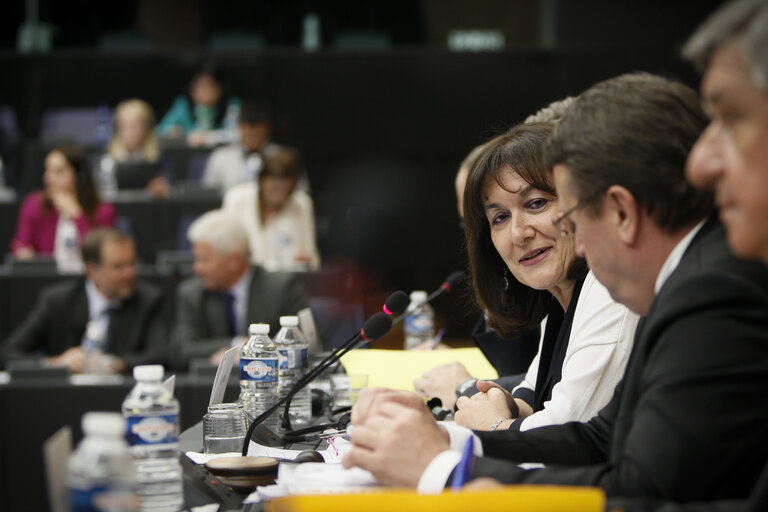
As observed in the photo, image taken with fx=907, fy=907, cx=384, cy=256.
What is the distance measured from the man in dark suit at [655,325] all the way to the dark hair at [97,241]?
11.2ft

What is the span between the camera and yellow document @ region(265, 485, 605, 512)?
1053mm

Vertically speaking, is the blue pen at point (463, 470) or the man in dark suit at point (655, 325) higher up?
the man in dark suit at point (655, 325)

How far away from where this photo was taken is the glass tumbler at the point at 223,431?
6.07 feet

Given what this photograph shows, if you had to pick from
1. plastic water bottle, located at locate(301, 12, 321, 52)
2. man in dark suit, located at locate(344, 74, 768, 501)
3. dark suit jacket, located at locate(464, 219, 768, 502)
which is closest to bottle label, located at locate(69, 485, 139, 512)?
man in dark suit, located at locate(344, 74, 768, 501)

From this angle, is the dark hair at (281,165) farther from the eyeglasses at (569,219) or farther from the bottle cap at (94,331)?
the eyeglasses at (569,219)

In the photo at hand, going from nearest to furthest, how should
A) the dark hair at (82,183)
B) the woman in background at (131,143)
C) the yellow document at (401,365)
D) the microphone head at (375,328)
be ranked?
the microphone head at (375,328) → the yellow document at (401,365) → the dark hair at (82,183) → the woman in background at (131,143)

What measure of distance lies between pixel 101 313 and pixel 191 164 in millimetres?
2898

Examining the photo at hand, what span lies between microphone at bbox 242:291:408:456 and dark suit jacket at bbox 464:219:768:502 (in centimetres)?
61

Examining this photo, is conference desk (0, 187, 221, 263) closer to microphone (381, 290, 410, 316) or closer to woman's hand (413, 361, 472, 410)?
woman's hand (413, 361, 472, 410)

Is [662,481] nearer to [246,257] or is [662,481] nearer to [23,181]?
[246,257]

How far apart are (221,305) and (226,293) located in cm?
7

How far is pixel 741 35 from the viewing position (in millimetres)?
1038

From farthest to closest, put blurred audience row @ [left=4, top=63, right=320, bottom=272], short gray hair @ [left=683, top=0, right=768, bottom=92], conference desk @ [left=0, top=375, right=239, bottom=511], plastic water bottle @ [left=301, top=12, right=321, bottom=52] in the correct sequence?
plastic water bottle @ [left=301, top=12, right=321, bottom=52]
blurred audience row @ [left=4, top=63, right=320, bottom=272]
conference desk @ [left=0, top=375, right=239, bottom=511]
short gray hair @ [left=683, top=0, right=768, bottom=92]

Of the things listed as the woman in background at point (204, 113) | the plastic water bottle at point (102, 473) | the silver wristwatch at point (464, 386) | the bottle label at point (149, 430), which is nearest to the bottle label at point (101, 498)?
the plastic water bottle at point (102, 473)
